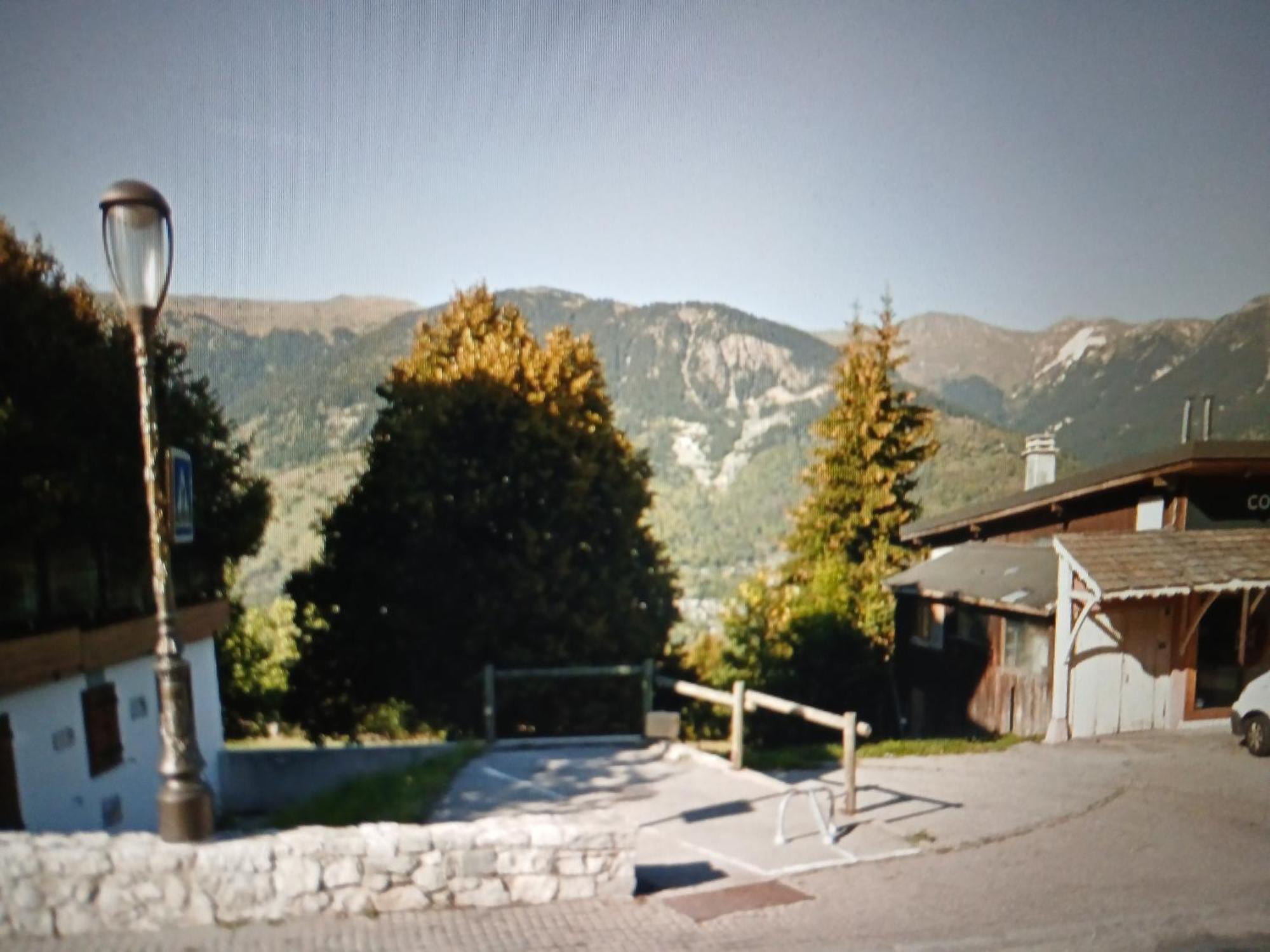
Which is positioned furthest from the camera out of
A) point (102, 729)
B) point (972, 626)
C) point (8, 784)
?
point (972, 626)

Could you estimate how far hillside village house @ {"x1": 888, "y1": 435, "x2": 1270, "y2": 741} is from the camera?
11.4 m

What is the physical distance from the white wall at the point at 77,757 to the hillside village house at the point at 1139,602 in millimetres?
13015

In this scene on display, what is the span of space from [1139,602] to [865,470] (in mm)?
14272

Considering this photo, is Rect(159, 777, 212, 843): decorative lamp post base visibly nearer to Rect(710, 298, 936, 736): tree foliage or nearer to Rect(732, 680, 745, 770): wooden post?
Result: Rect(732, 680, 745, 770): wooden post

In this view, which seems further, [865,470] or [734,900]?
[865,470]

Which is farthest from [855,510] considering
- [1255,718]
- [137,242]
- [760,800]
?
[137,242]

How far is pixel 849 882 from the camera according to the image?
6164 millimetres

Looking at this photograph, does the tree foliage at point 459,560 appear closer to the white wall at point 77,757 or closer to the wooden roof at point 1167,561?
the white wall at point 77,757

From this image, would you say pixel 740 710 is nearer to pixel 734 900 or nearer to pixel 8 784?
pixel 734 900

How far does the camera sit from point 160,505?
543 cm

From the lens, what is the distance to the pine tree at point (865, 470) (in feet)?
83.4

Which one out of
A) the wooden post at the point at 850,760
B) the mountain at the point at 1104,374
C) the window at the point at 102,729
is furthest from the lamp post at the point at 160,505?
the mountain at the point at 1104,374

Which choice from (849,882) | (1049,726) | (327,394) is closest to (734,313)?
(327,394)

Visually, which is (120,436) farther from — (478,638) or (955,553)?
(955,553)
